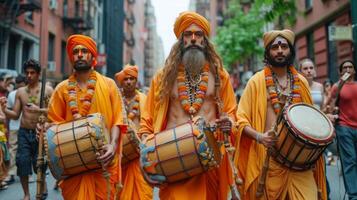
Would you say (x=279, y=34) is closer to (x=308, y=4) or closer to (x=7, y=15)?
(x=7, y=15)

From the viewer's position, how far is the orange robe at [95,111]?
4.64m

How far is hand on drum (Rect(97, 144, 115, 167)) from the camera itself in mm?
4383

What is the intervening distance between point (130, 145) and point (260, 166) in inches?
87.4

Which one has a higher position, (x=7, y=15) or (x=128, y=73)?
(x=7, y=15)

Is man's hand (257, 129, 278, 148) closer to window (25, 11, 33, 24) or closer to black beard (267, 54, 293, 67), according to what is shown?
black beard (267, 54, 293, 67)

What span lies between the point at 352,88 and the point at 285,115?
3.27m

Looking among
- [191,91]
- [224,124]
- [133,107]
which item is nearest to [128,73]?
[133,107]

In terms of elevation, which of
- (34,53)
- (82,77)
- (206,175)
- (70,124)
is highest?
(34,53)

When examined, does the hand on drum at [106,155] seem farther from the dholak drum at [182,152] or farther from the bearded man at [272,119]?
the bearded man at [272,119]

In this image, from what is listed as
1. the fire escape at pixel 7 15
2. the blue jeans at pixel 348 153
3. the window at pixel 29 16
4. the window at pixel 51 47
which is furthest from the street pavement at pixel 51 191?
the window at pixel 51 47

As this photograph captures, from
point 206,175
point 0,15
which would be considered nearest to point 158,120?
point 206,175

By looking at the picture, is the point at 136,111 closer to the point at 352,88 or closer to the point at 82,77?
the point at 82,77

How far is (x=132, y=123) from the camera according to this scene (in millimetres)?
6559

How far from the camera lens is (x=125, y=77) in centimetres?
721
